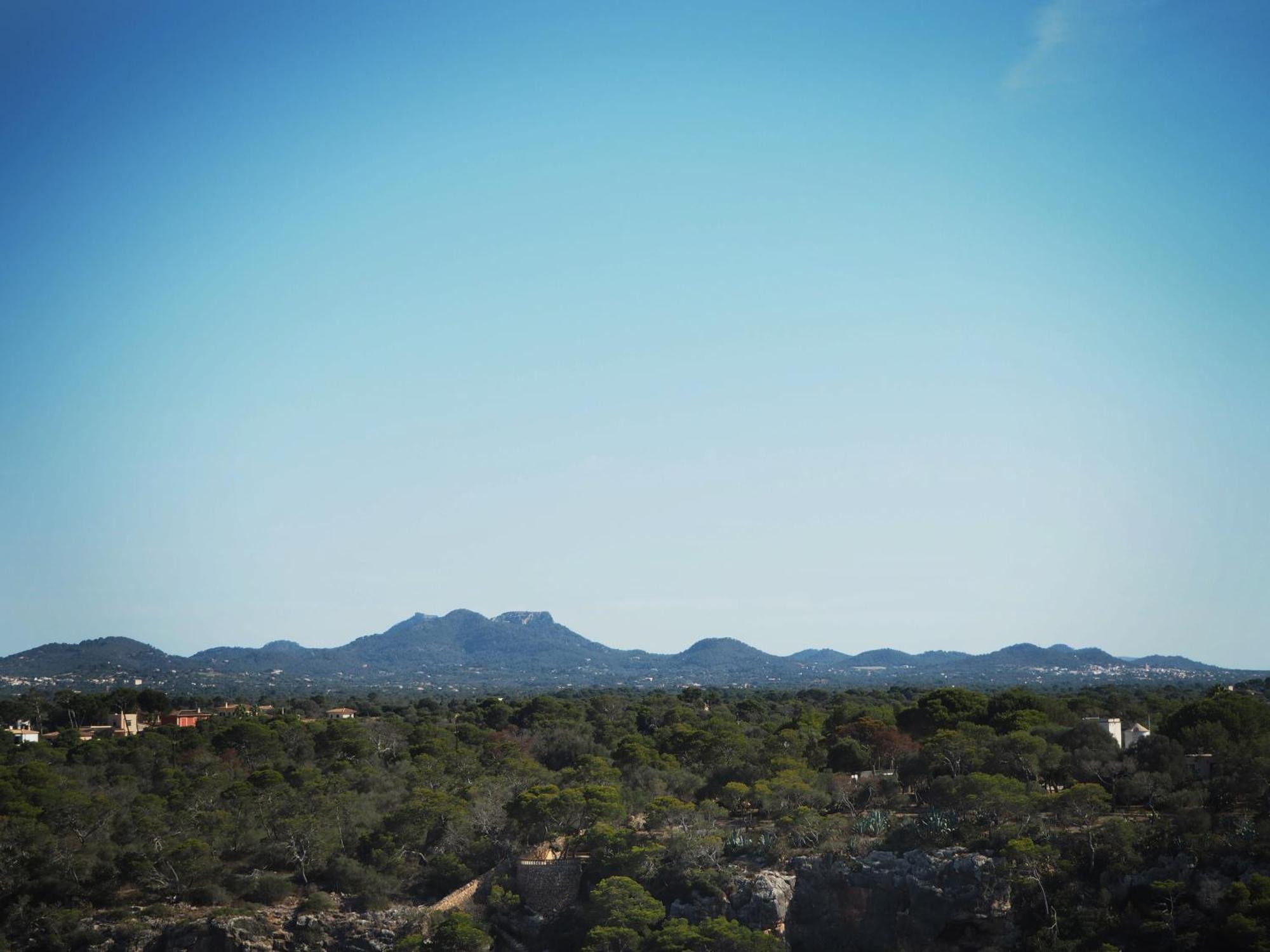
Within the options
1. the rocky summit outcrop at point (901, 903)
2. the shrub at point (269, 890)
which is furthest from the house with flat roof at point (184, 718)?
the rocky summit outcrop at point (901, 903)

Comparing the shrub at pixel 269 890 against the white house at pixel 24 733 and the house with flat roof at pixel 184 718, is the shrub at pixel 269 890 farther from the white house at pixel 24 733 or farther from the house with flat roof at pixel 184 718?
the house with flat roof at pixel 184 718

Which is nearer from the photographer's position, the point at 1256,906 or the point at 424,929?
the point at 1256,906

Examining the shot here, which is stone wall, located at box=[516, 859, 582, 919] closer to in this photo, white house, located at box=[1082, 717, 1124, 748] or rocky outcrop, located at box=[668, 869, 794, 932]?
rocky outcrop, located at box=[668, 869, 794, 932]

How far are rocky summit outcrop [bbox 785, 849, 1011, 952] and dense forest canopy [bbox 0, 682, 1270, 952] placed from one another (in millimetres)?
558

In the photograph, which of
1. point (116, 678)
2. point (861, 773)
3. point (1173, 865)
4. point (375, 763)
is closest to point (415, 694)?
point (116, 678)

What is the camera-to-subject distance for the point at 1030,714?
41438mm

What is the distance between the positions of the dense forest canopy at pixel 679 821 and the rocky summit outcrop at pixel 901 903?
56 centimetres

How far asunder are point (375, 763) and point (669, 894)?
19202 mm

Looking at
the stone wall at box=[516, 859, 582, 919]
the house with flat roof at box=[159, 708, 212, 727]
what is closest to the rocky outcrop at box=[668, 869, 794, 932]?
the stone wall at box=[516, 859, 582, 919]

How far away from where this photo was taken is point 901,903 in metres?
29.0

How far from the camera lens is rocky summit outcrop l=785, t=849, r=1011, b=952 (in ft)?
91.3

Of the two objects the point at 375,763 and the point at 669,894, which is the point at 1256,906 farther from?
the point at 375,763

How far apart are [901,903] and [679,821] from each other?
787cm

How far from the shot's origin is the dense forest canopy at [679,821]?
2712 cm
